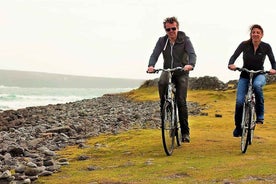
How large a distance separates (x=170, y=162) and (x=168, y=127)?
3.55ft

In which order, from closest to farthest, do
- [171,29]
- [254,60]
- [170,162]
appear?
[170,162], [171,29], [254,60]

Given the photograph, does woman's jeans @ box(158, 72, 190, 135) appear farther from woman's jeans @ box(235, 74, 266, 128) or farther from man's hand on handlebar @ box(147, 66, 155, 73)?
woman's jeans @ box(235, 74, 266, 128)

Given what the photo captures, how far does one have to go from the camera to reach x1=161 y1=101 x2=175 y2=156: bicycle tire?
10.2 meters

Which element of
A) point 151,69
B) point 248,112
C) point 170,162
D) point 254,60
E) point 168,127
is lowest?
point 170,162

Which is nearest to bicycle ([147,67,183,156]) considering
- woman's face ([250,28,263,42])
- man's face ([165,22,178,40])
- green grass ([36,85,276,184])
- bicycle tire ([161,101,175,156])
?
bicycle tire ([161,101,175,156])

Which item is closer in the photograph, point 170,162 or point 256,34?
point 170,162

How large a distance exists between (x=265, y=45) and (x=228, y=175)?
12.8ft

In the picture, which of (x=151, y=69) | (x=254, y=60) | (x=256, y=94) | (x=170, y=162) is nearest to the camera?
(x=170, y=162)

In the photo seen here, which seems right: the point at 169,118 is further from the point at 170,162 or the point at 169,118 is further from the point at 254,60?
the point at 254,60

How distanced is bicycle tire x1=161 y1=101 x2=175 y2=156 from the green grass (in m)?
0.21

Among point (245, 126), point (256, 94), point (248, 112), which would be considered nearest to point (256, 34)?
point (256, 94)

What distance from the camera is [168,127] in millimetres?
10438

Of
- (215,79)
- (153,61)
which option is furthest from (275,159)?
(215,79)

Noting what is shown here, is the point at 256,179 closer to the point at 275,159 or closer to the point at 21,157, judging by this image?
the point at 275,159
